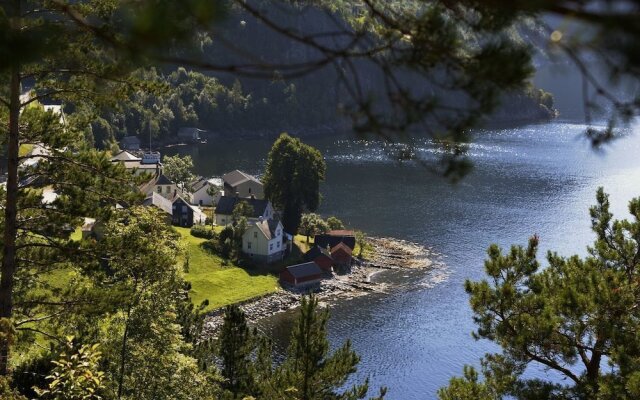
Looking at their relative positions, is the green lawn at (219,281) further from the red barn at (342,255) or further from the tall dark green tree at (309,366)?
the tall dark green tree at (309,366)

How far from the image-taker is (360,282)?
1801 inches

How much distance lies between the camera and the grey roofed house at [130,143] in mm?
92512

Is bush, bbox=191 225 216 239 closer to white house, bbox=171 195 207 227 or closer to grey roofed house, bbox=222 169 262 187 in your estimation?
→ white house, bbox=171 195 207 227

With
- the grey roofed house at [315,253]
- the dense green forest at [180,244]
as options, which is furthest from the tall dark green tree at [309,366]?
the grey roofed house at [315,253]

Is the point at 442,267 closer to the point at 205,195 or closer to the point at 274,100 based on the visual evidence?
the point at 205,195

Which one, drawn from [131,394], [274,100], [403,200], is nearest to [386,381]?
[131,394]

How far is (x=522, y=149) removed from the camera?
9281cm

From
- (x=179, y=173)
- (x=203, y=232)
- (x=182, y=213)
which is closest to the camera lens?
(x=203, y=232)

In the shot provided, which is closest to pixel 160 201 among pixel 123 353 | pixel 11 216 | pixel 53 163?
pixel 123 353

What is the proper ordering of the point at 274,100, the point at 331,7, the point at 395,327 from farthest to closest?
the point at 274,100 < the point at 395,327 < the point at 331,7

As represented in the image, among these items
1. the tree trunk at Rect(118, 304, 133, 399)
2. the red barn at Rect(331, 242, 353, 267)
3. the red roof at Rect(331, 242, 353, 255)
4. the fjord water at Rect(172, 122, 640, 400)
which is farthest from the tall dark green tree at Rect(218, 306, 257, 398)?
the red roof at Rect(331, 242, 353, 255)

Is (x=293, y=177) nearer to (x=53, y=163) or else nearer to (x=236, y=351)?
(x=236, y=351)

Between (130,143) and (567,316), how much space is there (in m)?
87.3

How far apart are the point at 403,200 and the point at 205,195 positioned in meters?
19.4
